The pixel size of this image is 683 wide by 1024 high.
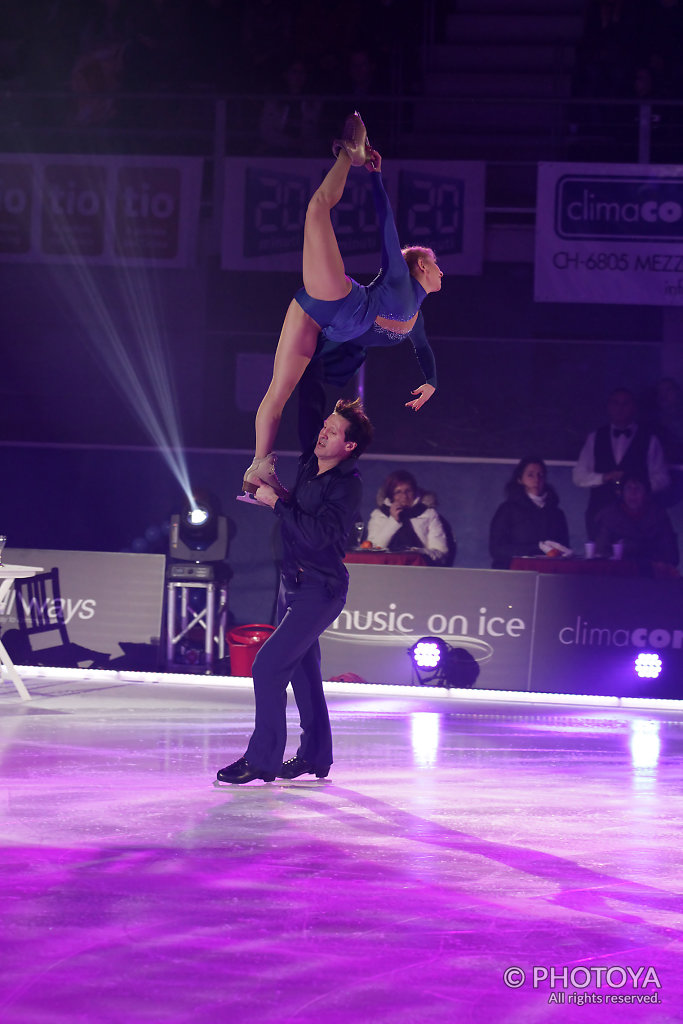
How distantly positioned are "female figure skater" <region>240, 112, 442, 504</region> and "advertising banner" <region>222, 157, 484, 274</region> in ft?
18.2

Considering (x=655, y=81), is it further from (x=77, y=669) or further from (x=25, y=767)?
(x=25, y=767)

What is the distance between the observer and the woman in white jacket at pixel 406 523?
844 cm

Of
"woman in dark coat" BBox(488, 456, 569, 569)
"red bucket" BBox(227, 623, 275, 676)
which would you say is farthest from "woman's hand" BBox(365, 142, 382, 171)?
"woman in dark coat" BBox(488, 456, 569, 569)

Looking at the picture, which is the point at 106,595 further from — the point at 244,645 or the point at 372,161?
the point at 372,161

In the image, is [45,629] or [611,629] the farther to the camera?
[45,629]

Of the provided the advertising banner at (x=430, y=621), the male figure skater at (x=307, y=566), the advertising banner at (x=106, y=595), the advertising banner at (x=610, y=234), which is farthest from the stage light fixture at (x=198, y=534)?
the male figure skater at (x=307, y=566)

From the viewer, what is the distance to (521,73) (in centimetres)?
1192

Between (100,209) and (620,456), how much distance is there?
4.62 meters

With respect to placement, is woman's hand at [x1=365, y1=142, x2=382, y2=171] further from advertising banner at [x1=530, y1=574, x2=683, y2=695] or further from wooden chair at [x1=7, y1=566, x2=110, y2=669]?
wooden chair at [x1=7, y1=566, x2=110, y2=669]

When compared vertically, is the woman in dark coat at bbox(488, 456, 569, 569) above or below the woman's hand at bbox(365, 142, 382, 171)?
below

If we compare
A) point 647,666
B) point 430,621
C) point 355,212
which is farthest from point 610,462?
point 355,212

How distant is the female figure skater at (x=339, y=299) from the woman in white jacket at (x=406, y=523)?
14.8 ft

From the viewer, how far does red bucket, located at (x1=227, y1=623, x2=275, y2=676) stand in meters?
8.02

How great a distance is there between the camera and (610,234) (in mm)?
8969
